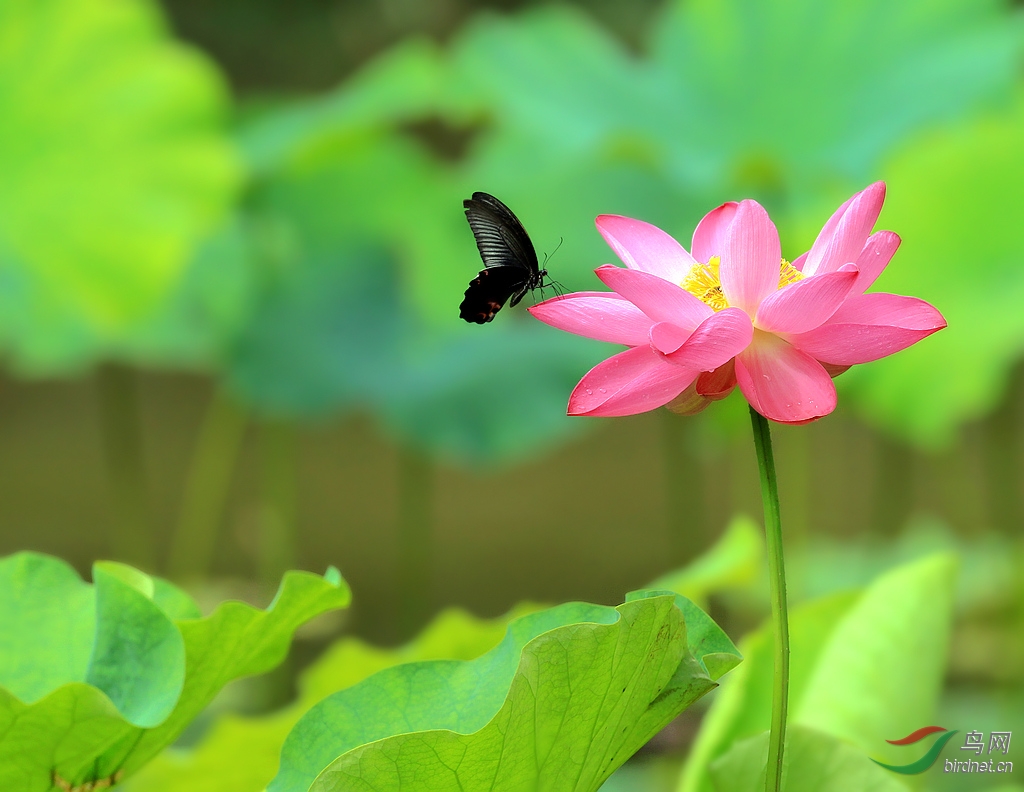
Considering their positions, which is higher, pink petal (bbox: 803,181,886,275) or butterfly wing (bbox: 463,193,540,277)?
butterfly wing (bbox: 463,193,540,277)

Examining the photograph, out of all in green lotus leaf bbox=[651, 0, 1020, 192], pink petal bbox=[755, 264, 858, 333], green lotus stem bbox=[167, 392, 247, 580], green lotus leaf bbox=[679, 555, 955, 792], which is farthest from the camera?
green lotus stem bbox=[167, 392, 247, 580]

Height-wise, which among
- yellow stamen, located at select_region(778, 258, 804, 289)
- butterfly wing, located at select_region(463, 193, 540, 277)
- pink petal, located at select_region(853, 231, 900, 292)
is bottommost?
pink petal, located at select_region(853, 231, 900, 292)

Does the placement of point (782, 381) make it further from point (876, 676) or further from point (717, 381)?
point (876, 676)

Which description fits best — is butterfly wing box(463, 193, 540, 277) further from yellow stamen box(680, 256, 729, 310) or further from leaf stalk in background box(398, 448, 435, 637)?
leaf stalk in background box(398, 448, 435, 637)

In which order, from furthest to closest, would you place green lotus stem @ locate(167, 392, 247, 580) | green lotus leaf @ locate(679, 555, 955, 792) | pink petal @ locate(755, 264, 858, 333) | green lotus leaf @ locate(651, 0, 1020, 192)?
green lotus stem @ locate(167, 392, 247, 580) < green lotus leaf @ locate(651, 0, 1020, 192) < green lotus leaf @ locate(679, 555, 955, 792) < pink petal @ locate(755, 264, 858, 333)

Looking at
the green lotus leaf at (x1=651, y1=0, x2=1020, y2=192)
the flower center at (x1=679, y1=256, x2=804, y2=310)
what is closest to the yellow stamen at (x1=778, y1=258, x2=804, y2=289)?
the flower center at (x1=679, y1=256, x2=804, y2=310)

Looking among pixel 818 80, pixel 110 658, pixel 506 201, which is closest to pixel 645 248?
pixel 110 658

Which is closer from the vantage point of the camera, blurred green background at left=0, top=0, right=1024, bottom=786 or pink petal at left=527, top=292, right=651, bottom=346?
pink petal at left=527, top=292, right=651, bottom=346
